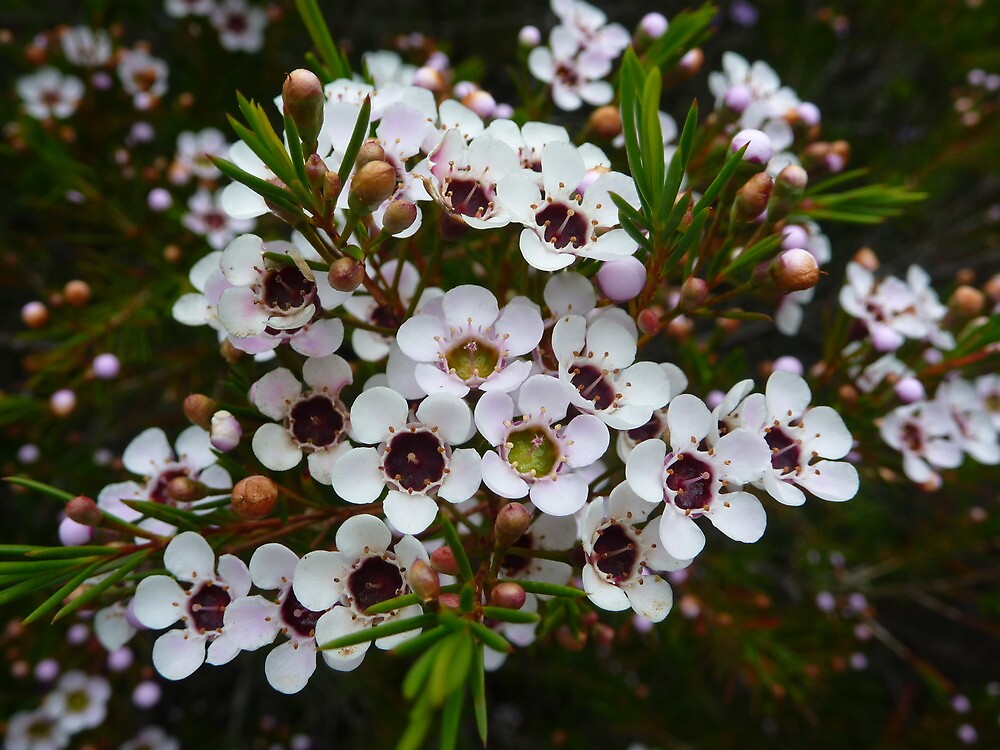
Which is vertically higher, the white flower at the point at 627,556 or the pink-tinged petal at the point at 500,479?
the pink-tinged petal at the point at 500,479

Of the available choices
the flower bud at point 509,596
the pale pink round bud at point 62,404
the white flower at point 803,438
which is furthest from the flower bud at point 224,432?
the pale pink round bud at point 62,404

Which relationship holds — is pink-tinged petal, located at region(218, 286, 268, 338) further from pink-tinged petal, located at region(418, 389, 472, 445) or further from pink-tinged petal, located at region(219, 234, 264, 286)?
pink-tinged petal, located at region(418, 389, 472, 445)

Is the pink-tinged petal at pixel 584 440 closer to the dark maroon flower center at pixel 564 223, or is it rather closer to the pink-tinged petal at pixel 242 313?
the dark maroon flower center at pixel 564 223

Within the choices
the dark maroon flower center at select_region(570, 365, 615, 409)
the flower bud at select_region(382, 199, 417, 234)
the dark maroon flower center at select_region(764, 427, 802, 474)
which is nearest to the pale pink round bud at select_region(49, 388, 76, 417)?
the flower bud at select_region(382, 199, 417, 234)

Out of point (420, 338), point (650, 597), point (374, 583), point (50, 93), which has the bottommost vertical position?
point (650, 597)

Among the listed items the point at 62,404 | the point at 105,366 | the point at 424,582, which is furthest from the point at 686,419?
the point at 62,404

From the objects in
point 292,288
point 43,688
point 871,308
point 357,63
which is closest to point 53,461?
point 43,688

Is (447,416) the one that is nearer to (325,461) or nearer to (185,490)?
(325,461)
